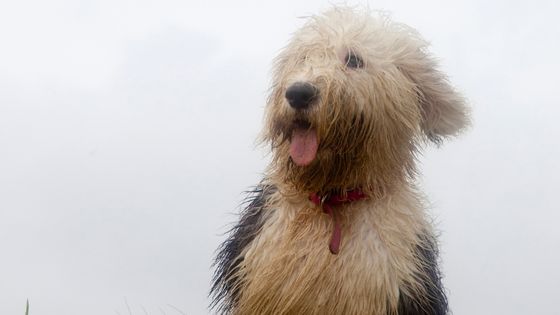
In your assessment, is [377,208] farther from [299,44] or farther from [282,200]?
[299,44]

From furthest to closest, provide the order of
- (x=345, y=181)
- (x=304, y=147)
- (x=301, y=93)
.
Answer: (x=345, y=181) < (x=304, y=147) < (x=301, y=93)

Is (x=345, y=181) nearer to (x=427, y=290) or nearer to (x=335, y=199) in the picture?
(x=335, y=199)

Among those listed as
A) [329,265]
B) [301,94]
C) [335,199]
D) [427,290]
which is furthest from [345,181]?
[427,290]

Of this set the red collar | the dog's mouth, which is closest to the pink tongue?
the dog's mouth

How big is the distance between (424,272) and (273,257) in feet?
2.48

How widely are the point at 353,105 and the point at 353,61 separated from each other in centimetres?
30

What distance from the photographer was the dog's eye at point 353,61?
4.63 meters

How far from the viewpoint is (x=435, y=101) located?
494cm

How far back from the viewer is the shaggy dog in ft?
14.6

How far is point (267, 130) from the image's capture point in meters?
4.69

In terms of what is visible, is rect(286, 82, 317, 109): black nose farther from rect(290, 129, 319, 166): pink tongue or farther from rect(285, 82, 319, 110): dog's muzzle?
rect(290, 129, 319, 166): pink tongue

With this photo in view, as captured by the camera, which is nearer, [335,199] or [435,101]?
[335,199]

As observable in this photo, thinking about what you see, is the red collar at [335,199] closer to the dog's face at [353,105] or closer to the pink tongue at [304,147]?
the dog's face at [353,105]

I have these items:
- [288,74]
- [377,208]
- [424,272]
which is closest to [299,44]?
[288,74]
